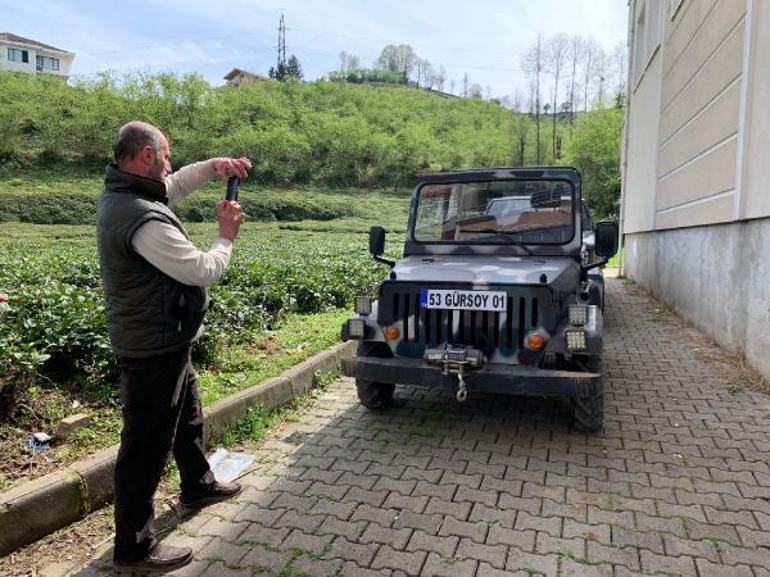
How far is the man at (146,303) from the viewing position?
2.65m

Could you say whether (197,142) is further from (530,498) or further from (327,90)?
(530,498)

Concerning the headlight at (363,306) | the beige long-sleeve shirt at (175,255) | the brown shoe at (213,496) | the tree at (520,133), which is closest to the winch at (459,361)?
the headlight at (363,306)

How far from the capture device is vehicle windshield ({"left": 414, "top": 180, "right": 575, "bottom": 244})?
5246mm

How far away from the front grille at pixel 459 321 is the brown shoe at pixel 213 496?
5.49 feet

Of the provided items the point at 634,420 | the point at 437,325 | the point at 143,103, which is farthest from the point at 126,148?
the point at 143,103

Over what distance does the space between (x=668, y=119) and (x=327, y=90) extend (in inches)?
2828

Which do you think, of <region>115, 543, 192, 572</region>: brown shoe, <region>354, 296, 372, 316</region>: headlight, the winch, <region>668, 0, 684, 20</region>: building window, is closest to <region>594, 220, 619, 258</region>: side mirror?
the winch

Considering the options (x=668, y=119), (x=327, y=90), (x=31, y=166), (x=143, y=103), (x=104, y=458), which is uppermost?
(x=327, y=90)

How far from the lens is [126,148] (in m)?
2.72

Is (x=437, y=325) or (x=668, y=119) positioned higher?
(x=668, y=119)

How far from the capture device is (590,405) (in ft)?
14.2

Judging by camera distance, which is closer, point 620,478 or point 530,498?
point 530,498

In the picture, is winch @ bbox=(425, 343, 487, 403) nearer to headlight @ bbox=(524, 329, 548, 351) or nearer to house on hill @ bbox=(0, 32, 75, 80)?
headlight @ bbox=(524, 329, 548, 351)

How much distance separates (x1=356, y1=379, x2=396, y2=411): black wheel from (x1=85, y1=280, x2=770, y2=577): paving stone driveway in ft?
0.45
